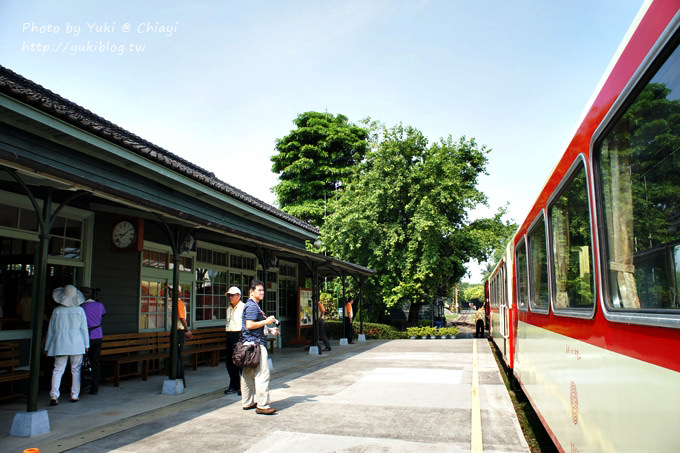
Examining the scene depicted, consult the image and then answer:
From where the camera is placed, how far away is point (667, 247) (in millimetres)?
1927

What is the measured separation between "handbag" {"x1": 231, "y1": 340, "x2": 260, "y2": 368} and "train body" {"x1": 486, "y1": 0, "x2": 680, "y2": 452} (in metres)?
4.04

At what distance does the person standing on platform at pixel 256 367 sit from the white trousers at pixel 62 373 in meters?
2.50

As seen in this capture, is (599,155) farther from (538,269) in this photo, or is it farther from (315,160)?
(315,160)

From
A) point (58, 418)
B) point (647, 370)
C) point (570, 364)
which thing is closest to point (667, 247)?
point (647, 370)

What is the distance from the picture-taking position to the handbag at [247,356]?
22.1 feet

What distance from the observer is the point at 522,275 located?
6609mm

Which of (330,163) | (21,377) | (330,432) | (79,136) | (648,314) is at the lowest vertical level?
(330,432)

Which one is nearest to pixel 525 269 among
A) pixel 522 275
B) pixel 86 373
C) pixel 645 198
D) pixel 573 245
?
pixel 522 275

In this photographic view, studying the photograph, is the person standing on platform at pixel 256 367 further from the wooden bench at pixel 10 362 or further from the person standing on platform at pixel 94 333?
the wooden bench at pixel 10 362

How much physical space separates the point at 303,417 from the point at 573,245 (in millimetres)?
4427

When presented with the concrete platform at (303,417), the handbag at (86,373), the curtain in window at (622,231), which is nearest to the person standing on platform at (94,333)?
the handbag at (86,373)

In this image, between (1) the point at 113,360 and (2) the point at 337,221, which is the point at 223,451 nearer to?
(1) the point at 113,360

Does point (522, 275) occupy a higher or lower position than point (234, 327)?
higher

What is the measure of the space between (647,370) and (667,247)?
0.49 metres
